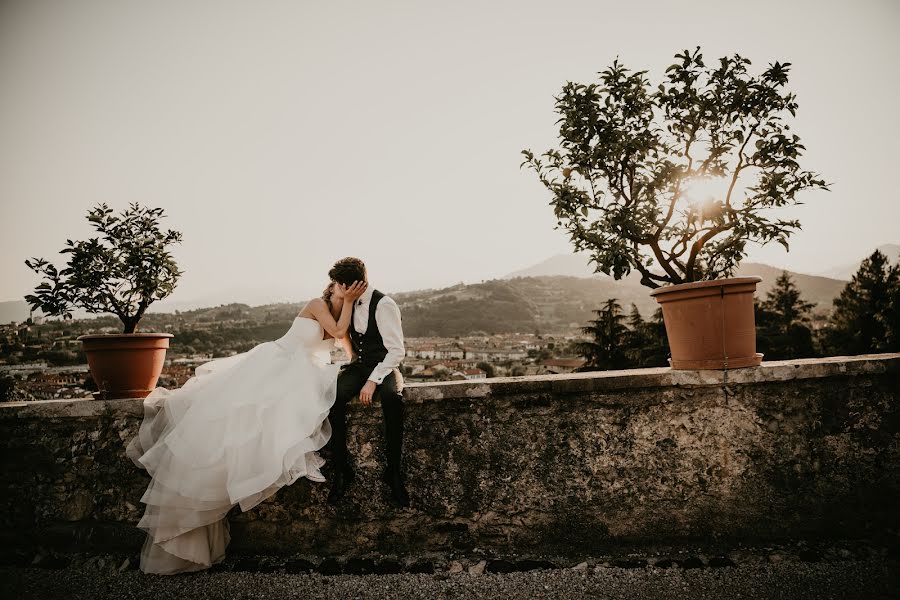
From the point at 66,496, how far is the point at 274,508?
1674mm

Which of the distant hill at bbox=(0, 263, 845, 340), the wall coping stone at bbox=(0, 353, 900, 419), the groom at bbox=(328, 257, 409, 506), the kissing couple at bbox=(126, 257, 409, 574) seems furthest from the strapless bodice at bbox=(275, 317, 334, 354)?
the distant hill at bbox=(0, 263, 845, 340)

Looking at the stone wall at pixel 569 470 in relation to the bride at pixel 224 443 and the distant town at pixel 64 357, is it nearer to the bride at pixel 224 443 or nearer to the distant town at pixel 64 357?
the bride at pixel 224 443

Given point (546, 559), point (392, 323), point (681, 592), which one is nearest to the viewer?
point (681, 592)

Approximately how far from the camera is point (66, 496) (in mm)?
3510

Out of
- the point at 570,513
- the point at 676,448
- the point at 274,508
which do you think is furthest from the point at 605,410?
the point at 274,508

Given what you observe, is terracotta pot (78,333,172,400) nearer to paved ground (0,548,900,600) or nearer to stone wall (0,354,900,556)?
stone wall (0,354,900,556)

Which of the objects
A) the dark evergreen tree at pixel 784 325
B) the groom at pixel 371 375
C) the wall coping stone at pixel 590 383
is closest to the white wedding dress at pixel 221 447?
the groom at pixel 371 375

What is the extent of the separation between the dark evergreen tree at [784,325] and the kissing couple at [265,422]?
1033 inches

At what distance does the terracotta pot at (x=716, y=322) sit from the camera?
309 centimetres

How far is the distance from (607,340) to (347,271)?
2689 cm

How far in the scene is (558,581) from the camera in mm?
2859

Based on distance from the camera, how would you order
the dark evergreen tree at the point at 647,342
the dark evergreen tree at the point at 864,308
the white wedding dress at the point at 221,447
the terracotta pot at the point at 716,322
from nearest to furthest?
the white wedding dress at the point at 221,447 → the terracotta pot at the point at 716,322 → the dark evergreen tree at the point at 647,342 → the dark evergreen tree at the point at 864,308

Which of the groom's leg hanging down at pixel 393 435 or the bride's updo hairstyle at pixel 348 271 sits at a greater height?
the bride's updo hairstyle at pixel 348 271

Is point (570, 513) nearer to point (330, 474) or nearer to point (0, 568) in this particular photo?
point (330, 474)
